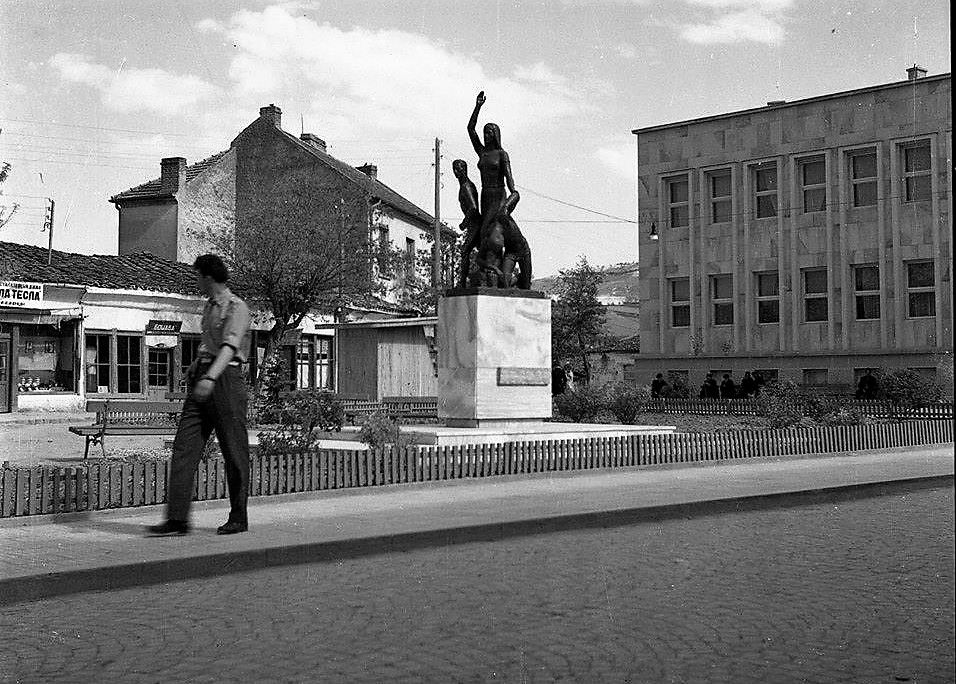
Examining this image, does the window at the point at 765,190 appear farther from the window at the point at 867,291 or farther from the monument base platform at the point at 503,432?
the monument base platform at the point at 503,432

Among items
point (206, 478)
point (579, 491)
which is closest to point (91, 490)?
point (206, 478)

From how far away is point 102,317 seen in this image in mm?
35781

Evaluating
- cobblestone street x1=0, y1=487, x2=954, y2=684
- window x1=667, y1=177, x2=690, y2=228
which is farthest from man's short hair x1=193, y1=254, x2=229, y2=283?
window x1=667, y1=177, x2=690, y2=228

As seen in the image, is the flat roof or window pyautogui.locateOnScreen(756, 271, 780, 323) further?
window pyautogui.locateOnScreen(756, 271, 780, 323)

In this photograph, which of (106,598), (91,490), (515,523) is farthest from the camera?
(91,490)

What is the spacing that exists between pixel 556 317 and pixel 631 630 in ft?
177

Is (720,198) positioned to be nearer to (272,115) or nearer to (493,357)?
(272,115)

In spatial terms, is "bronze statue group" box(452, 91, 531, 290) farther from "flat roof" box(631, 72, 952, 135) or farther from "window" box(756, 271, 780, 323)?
"window" box(756, 271, 780, 323)

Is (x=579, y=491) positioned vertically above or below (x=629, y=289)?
below

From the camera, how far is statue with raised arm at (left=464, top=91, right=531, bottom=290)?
65.0 ft

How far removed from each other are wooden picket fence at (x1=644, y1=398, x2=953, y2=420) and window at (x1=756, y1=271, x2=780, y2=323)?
9.27 metres

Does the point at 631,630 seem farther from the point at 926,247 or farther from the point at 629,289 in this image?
the point at 629,289

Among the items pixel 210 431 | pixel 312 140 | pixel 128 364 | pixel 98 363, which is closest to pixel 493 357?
pixel 210 431

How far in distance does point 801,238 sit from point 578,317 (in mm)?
18928
